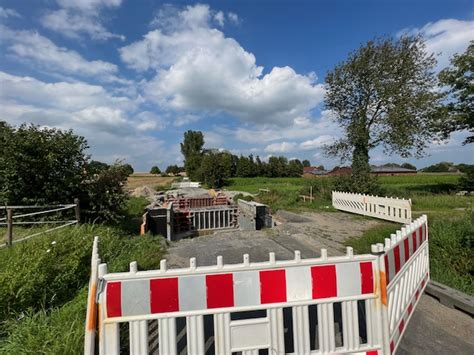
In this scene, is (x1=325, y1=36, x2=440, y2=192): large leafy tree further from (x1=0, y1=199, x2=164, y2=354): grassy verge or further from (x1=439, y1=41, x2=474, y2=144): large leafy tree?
(x1=0, y1=199, x2=164, y2=354): grassy verge

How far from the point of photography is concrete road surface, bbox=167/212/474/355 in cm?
244

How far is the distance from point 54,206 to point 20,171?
5.43ft

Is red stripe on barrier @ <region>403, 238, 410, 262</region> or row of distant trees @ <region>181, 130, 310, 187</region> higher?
row of distant trees @ <region>181, 130, 310, 187</region>

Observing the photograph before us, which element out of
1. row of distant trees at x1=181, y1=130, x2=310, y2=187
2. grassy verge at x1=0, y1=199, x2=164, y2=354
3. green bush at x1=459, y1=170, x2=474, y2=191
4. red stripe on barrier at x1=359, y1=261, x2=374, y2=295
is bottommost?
grassy verge at x1=0, y1=199, x2=164, y2=354

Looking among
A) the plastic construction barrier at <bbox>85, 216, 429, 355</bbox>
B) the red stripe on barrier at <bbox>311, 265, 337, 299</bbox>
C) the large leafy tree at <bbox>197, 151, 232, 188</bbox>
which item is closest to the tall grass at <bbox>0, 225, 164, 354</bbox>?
the plastic construction barrier at <bbox>85, 216, 429, 355</bbox>

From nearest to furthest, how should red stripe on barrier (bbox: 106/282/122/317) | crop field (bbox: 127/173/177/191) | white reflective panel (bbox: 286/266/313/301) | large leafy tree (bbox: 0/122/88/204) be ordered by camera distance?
red stripe on barrier (bbox: 106/282/122/317), white reflective panel (bbox: 286/266/313/301), large leafy tree (bbox: 0/122/88/204), crop field (bbox: 127/173/177/191)

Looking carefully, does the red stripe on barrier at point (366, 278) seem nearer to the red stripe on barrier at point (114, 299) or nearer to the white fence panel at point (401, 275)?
the white fence panel at point (401, 275)

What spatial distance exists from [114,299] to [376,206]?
1030 centimetres

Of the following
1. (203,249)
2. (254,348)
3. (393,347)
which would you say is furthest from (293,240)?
A: (254,348)

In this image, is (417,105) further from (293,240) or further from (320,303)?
(320,303)

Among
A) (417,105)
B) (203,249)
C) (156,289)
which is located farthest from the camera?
(417,105)

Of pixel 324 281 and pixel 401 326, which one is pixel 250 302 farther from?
pixel 401 326

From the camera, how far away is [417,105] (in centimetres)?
1636

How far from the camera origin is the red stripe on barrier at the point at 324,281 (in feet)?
6.57
